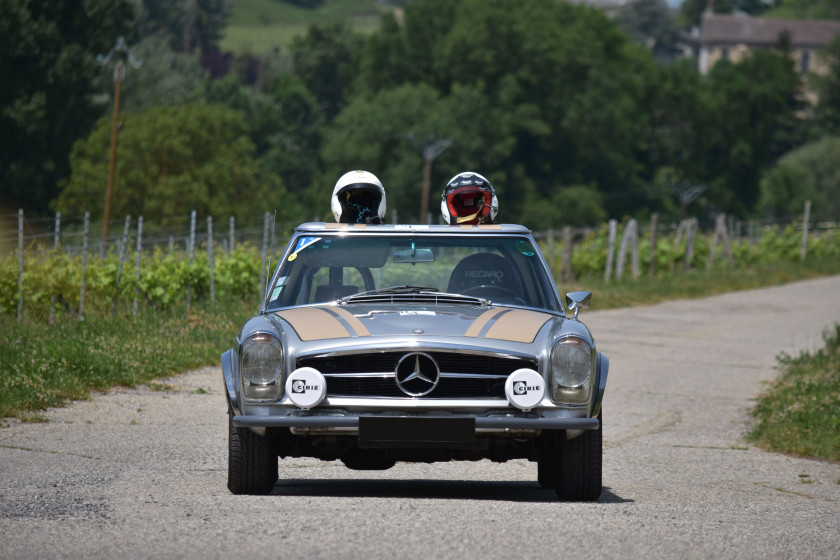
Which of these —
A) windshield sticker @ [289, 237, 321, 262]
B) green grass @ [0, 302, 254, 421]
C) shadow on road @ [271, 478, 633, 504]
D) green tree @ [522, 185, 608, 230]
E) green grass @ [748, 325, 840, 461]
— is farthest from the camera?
green tree @ [522, 185, 608, 230]

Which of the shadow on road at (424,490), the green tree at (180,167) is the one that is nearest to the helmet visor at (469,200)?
the shadow on road at (424,490)

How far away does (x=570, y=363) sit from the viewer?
738 cm

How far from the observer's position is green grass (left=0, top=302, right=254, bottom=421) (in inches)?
509

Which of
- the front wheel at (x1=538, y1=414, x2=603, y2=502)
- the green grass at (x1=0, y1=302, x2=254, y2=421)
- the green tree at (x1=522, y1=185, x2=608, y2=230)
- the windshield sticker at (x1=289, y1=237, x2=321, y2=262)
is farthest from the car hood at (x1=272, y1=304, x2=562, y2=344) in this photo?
the green tree at (x1=522, y1=185, x2=608, y2=230)

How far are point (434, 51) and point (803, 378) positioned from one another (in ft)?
268

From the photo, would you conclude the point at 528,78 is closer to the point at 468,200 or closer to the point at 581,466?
the point at 468,200

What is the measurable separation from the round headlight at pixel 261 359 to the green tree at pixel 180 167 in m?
67.8

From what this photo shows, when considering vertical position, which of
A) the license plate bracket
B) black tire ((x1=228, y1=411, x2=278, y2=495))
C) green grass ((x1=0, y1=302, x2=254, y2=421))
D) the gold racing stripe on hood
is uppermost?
the gold racing stripe on hood

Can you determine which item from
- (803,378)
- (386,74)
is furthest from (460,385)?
(386,74)

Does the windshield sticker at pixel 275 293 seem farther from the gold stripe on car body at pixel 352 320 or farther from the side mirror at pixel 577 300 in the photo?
the side mirror at pixel 577 300

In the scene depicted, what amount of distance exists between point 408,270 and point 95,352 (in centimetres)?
729

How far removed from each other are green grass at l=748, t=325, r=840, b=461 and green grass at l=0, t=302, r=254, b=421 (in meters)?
6.15

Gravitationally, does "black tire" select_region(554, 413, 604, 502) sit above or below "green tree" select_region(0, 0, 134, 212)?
below

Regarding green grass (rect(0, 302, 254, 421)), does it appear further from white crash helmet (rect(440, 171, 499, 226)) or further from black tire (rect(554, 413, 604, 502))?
black tire (rect(554, 413, 604, 502))
